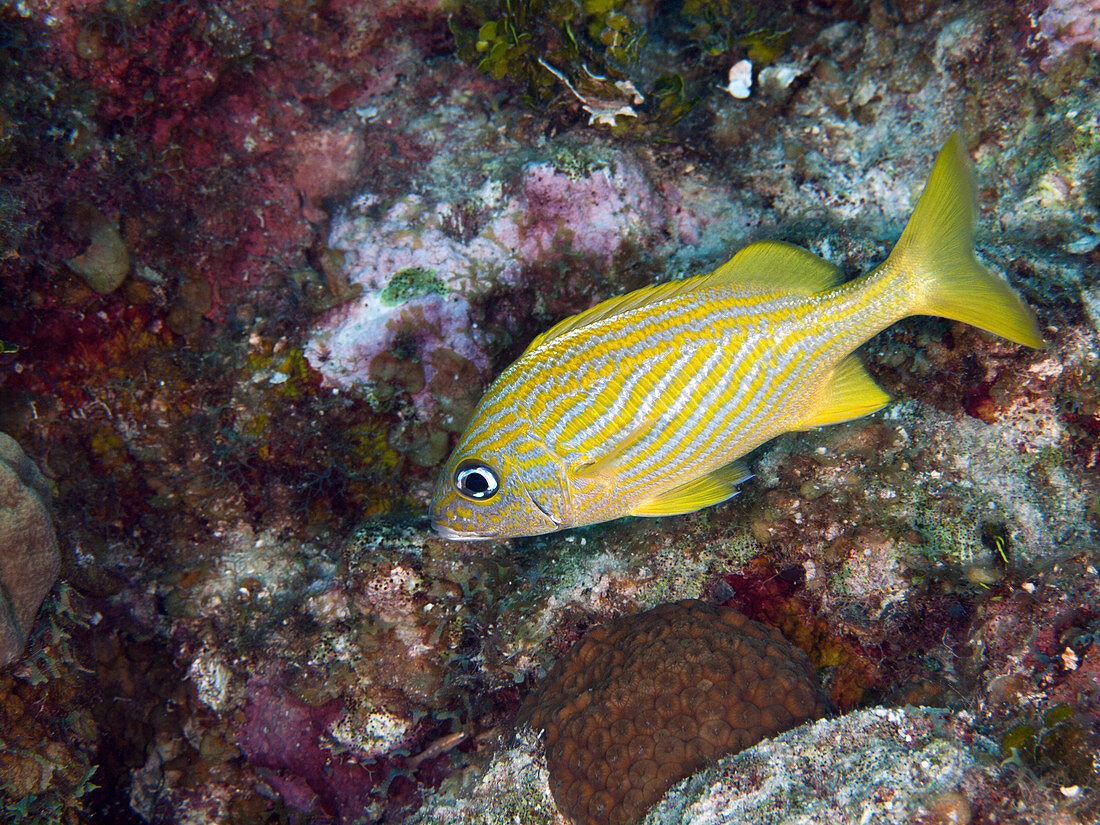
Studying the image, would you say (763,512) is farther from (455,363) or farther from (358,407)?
(358,407)

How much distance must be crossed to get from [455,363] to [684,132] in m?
2.69

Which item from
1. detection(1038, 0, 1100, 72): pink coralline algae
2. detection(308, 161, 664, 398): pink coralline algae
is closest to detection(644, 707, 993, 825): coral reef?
detection(308, 161, 664, 398): pink coralline algae

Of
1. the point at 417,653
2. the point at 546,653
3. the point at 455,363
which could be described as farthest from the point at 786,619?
the point at 455,363

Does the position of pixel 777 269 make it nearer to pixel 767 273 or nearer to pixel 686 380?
pixel 767 273

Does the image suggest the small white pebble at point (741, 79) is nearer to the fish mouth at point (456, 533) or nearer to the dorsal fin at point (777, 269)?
the dorsal fin at point (777, 269)

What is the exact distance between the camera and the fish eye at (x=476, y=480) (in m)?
2.51

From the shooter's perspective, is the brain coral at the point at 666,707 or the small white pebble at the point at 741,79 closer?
the brain coral at the point at 666,707

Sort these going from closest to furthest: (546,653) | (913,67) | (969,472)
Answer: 1. (969,472)
2. (546,653)
3. (913,67)

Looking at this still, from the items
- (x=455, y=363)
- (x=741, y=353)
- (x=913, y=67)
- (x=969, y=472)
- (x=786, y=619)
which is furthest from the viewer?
(x=913, y=67)

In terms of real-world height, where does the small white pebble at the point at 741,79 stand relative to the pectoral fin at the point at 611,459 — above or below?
above

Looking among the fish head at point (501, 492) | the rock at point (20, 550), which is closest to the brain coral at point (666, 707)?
the fish head at point (501, 492)

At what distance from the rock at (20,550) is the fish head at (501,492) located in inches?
102

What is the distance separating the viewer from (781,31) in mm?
4207

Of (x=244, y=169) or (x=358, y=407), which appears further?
(x=244, y=169)
